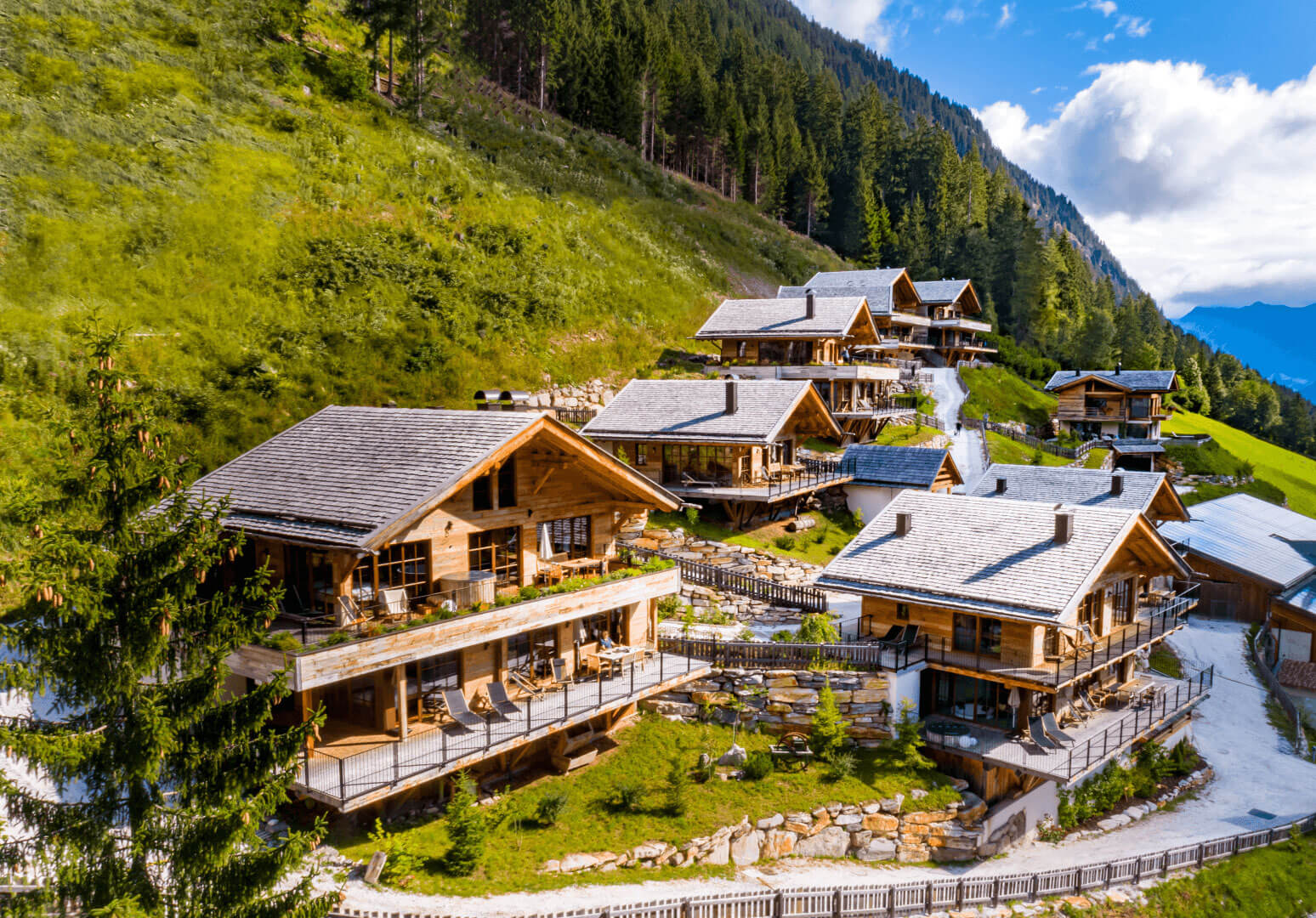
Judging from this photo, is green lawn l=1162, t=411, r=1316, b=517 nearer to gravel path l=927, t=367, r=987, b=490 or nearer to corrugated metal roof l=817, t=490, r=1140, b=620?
gravel path l=927, t=367, r=987, b=490

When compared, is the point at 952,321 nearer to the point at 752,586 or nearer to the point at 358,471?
the point at 752,586

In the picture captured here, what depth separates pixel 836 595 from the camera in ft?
113

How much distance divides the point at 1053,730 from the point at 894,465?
20.2 meters

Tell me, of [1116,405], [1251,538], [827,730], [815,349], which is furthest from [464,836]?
[1116,405]

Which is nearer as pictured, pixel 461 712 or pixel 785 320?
A: pixel 461 712

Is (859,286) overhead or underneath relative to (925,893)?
overhead

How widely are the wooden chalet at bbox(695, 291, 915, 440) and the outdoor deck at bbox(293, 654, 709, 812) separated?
33.1m

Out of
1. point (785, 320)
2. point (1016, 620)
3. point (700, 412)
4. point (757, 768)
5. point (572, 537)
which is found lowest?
point (757, 768)

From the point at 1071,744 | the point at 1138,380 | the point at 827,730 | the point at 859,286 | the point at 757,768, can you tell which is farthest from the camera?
the point at 859,286

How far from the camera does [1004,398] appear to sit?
235 ft

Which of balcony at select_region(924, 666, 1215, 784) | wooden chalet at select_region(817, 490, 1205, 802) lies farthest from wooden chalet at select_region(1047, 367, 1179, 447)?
balcony at select_region(924, 666, 1215, 784)

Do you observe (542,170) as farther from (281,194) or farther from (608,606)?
(608,606)

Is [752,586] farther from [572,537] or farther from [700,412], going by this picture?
[700,412]

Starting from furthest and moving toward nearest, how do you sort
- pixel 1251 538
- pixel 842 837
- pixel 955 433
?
1. pixel 955 433
2. pixel 1251 538
3. pixel 842 837
